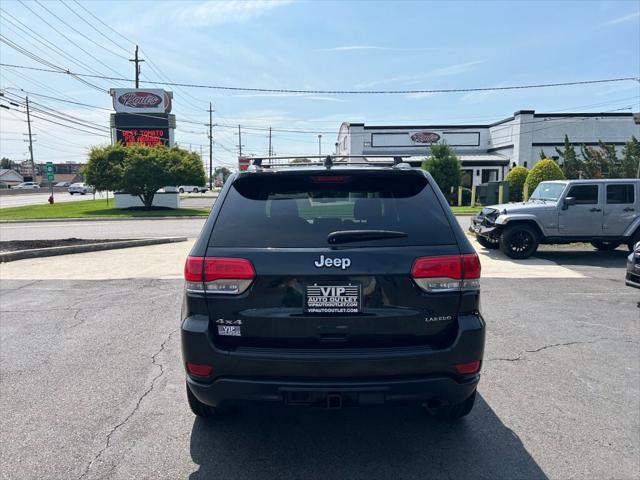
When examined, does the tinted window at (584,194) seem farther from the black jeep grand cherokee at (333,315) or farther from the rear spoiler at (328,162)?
the black jeep grand cherokee at (333,315)

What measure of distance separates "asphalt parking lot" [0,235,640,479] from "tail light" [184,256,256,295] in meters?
1.14

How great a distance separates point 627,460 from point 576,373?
1533mm

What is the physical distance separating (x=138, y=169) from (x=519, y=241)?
23.7 m

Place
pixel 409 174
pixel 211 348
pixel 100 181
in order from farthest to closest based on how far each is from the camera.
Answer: pixel 100 181
pixel 409 174
pixel 211 348

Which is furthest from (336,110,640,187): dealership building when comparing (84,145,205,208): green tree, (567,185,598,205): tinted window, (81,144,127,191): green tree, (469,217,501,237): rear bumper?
(567,185,598,205): tinted window

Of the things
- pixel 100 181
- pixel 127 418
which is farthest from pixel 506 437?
pixel 100 181

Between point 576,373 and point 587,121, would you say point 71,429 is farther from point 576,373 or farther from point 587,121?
point 587,121

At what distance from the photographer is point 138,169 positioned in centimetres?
2872

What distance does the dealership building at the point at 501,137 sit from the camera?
42.1 metres

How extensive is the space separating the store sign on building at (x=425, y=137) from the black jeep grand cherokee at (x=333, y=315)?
152 ft

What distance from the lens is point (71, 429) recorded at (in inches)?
137

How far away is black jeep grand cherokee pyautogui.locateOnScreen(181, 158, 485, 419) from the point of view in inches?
107

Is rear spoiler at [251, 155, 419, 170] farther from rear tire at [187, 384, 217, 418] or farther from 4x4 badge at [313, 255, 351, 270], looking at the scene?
rear tire at [187, 384, 217, 418]

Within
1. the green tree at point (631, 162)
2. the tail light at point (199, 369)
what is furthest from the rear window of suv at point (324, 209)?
the green tree at point (631, 162)
